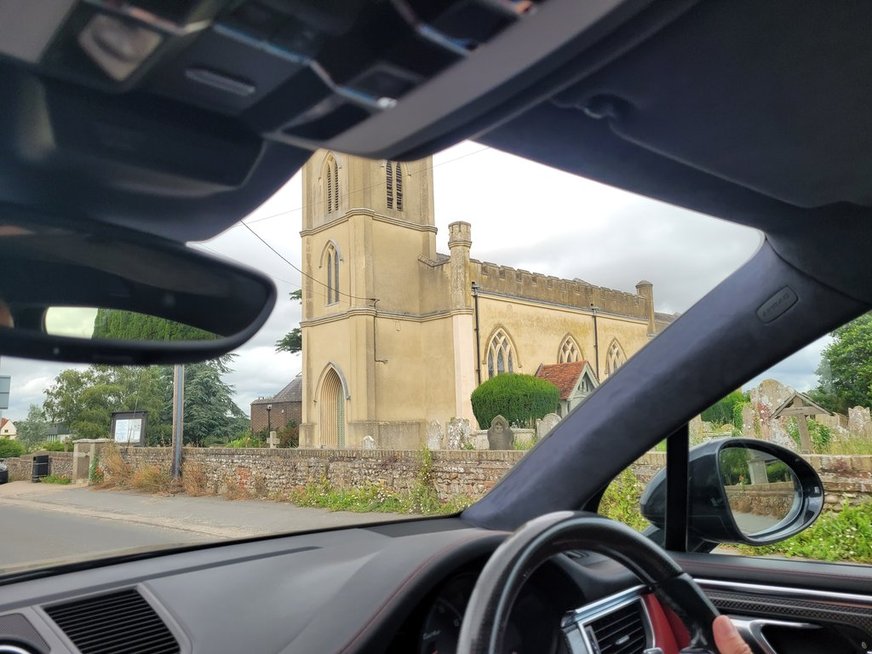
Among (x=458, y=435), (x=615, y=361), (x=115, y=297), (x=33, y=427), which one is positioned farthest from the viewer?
(x=458, y=435)

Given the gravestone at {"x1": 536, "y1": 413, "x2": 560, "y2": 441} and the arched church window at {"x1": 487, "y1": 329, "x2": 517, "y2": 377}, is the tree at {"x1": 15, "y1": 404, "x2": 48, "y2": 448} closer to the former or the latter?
the gravestone at {"x1": 536, "y1": 413, "x2": 560, "y2": 441}

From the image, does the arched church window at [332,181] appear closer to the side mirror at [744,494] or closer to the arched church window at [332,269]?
the arched church window at [332,269]

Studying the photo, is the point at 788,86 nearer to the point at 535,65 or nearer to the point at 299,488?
the point at 535,65

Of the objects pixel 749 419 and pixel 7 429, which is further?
pixel 749 419

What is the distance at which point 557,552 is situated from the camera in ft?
4.13

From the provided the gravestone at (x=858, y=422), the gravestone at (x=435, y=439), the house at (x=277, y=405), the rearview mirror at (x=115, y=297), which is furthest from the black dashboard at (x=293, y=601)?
the gravestone at (x=435, y=439)

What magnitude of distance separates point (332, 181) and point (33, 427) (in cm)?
101

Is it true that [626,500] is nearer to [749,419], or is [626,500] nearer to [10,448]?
[749,419]

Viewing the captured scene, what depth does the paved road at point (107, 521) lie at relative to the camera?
2061 millimetres

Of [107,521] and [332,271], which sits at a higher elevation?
[332,271]

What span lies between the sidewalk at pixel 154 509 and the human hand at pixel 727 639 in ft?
4.29

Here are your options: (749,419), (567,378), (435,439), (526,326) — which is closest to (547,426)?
(749,419)

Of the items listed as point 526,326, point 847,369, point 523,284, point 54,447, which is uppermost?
point 523,284

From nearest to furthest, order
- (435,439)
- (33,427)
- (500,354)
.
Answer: (33,427) < (435,439) < (500,354)
